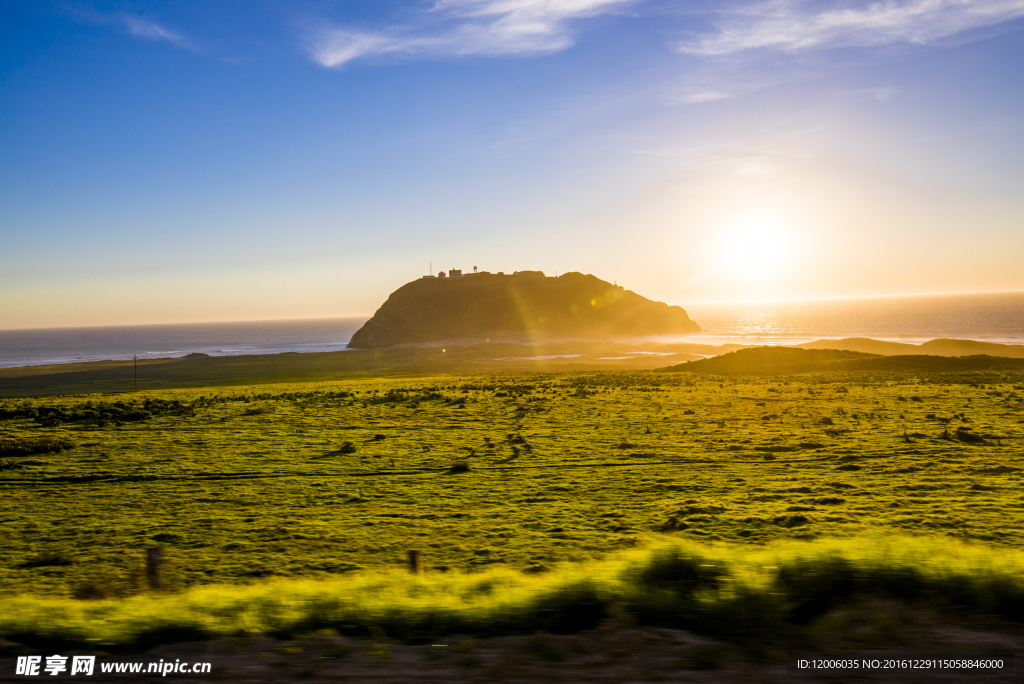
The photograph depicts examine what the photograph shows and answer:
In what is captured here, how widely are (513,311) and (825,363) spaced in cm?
11877

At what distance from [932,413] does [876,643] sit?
3141 centimetres

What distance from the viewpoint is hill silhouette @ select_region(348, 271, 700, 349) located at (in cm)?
16450

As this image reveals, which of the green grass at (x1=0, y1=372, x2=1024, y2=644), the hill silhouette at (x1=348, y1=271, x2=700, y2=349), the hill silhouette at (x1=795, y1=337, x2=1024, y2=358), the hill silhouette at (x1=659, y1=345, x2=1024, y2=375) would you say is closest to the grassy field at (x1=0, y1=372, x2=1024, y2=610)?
the green grass at (x1=0, y1=372, x2=1024, y2=644)

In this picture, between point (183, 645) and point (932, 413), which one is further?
point (932, 413)

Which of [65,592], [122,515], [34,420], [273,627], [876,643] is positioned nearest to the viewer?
[876,643]

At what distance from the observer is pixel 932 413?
30203 mm

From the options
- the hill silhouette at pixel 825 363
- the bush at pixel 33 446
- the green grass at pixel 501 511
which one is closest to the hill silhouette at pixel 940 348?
the hill silhouette at pixel 825 363

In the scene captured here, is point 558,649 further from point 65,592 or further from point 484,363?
point 484,363

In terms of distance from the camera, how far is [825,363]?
56312 mm

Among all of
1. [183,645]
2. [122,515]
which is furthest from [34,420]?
[183,645]

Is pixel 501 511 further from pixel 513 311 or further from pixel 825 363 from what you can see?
pixel 513 311

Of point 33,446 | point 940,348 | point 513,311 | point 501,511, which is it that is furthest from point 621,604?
point 513,311

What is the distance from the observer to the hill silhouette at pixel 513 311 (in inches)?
6476

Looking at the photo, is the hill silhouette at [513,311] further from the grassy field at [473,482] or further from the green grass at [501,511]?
the green grass at [501,511]
